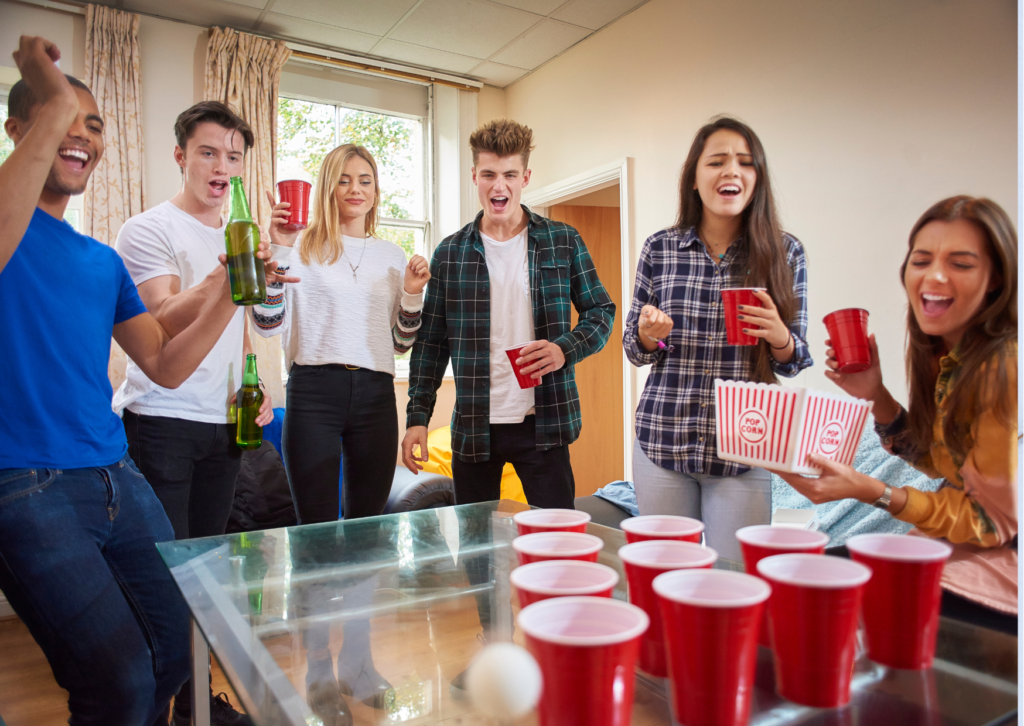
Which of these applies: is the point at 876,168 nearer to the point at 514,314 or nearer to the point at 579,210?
the point at 514,314

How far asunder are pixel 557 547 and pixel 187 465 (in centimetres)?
76

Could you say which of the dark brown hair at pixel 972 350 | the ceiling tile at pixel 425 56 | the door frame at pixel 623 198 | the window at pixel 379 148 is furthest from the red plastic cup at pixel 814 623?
the window at pixel 379 148

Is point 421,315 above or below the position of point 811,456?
above

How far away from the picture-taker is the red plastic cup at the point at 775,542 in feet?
1.28

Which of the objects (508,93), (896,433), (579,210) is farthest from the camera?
(579,210)

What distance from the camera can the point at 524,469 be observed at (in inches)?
44.9

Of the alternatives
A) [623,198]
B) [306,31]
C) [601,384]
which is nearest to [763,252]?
[306,31]

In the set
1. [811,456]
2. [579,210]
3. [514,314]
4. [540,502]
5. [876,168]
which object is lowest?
[540,502]

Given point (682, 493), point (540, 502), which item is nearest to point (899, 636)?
point (682, 493)

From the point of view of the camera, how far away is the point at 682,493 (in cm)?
85

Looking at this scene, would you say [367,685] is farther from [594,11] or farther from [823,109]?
[594,11]

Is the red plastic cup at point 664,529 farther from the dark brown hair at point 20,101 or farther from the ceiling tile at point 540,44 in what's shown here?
the ceiling tile at point 540,44

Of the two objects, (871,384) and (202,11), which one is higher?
(202,11)

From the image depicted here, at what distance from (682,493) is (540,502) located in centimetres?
35
